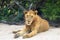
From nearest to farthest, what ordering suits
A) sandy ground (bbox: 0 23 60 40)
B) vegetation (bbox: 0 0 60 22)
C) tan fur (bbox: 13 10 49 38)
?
sandy ground (bbox: 0 23 60 40)
tan fur (bbox: 13 10 49 38)
vegetation (bbox: 0 0 60 22)

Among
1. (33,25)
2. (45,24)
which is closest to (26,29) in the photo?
(33,25)

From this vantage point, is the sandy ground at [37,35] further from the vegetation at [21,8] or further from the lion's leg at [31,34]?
the vegetation at [21,8]

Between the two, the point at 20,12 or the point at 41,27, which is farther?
the point at 20,12

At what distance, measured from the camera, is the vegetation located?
284 inches

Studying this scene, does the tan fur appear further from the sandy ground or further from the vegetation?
the vegetation

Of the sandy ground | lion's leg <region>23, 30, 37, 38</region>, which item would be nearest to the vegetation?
the sandy ground

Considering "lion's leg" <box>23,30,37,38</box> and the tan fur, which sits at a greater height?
the tan fur

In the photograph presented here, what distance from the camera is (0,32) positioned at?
6488 millimetres

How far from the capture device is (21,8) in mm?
8078

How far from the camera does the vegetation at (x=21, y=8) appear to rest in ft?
23.7

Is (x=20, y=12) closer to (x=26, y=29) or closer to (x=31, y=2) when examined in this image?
(x=31, y=2)

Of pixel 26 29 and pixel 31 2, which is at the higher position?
pixel 31 2

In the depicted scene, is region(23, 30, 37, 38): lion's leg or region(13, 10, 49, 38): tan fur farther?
region(13, 10, 49, 38): tan fur

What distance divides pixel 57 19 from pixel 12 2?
1841mm
